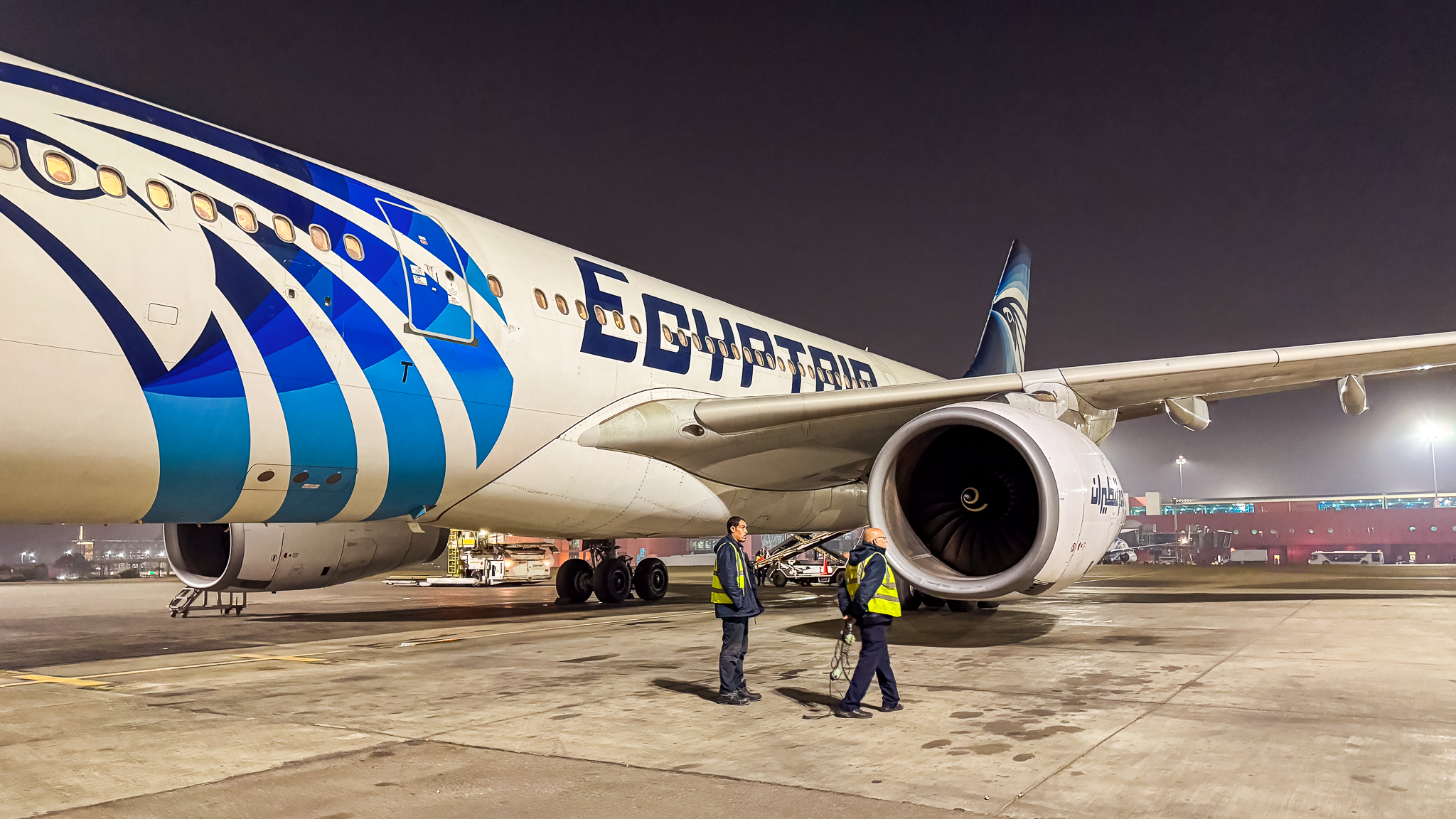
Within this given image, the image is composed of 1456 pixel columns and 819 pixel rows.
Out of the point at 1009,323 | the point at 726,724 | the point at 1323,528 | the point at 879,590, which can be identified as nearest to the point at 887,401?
the point at 879,590

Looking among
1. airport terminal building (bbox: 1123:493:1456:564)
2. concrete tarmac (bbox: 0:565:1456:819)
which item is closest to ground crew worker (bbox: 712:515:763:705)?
concrete tarmac (bbox: 0:565:1456:819)

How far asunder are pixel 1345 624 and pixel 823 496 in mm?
5633

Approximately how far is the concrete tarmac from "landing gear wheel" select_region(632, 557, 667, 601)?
475 cm

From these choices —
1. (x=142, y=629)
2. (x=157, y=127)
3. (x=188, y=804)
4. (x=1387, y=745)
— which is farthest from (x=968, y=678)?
(x=142, y=629)

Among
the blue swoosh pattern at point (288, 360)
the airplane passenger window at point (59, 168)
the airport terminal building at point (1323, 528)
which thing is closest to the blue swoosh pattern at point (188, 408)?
the blue swoosh pattern at point (288, 360)

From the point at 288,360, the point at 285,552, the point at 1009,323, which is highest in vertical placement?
the point at 1009,323

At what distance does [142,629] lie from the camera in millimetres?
10891

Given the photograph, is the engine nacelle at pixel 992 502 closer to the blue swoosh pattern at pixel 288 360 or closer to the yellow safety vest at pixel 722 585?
the yellow safety vest at pixel 722 585

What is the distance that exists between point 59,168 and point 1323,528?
212 ft

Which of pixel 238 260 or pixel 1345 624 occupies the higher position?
pixel 238 260

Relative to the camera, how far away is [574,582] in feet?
46.6

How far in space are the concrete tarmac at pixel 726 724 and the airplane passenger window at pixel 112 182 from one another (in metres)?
2.93

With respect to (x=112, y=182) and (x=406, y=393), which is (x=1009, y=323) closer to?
(x=406, y=393)

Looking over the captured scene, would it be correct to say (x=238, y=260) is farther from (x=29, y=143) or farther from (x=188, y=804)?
(x=188, y=804)
